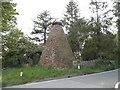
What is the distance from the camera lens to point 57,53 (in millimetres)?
17422

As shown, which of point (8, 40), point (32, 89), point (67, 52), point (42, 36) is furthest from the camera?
point (42, 36)

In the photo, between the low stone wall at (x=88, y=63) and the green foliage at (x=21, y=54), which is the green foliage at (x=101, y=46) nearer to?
the low stone wall at (x=88, y=63)

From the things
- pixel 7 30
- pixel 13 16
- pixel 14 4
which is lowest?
pixel 7 30

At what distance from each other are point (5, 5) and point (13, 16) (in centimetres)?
154

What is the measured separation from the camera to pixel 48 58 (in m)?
17.4


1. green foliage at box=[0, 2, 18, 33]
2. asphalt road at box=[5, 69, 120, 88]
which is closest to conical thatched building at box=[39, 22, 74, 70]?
green foliage at box=[0, 2, 18, 33]

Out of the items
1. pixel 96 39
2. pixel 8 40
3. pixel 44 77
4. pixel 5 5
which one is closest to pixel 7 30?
pixel 8 40

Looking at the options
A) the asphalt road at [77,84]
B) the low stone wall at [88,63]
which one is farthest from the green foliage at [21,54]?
the asphalt road at [77,84]

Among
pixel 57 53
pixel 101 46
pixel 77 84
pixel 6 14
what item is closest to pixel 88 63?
pixel 101 46

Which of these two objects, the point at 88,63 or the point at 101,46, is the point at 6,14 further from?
the point at 101,46

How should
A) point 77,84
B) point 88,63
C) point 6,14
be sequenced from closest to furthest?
point 77,84
point 6,14
point 88,63

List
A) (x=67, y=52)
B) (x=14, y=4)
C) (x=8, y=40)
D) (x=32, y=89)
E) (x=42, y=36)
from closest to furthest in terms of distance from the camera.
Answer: (x=32, y=89)
(x=8, y=40)
(x=14, y=4)
(x=67, y=52)
(x=42, y=36)

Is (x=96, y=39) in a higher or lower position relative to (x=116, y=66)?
higher

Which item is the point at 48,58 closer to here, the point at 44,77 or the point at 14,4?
the point at 44,77
